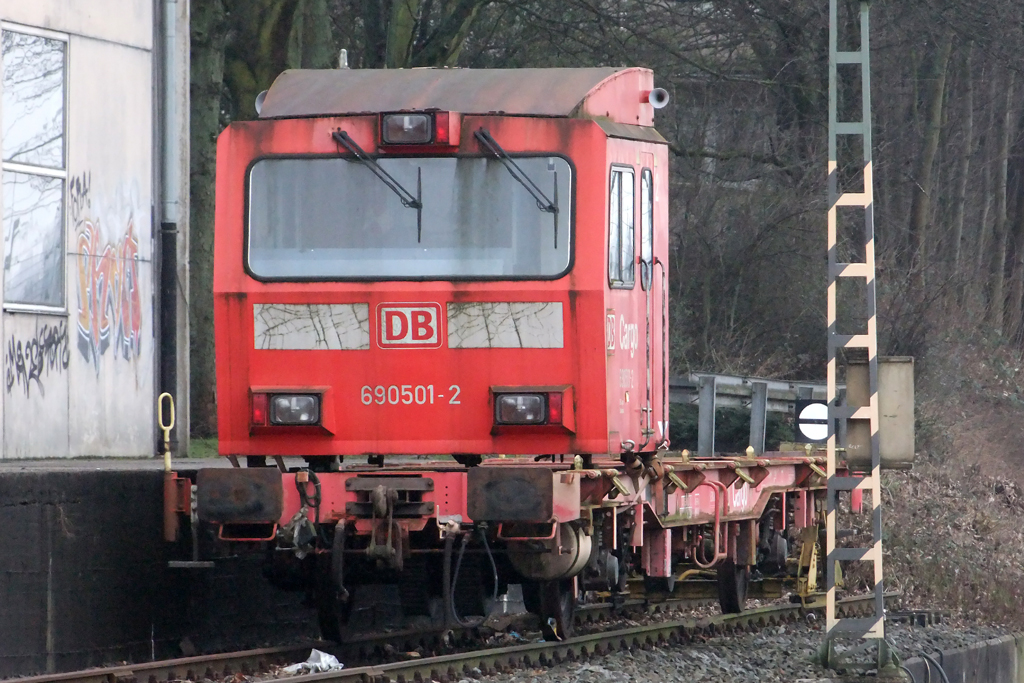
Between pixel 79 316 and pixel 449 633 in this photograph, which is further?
pixel 79 316

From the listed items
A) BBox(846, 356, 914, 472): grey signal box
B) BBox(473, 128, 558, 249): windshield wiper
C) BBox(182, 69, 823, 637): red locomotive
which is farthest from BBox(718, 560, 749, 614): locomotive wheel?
BBox(473, 128, 558, 249): windshield wiper

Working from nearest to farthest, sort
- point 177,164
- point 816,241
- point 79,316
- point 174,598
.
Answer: point 174,598 → point 79,316 → point 177,164 → point 816,241

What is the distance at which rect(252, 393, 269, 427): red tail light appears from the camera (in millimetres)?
8742

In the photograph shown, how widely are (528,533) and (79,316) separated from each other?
6.29m

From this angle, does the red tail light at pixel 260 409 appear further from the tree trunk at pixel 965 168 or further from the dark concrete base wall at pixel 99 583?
the tree trunk at pixel 965 168

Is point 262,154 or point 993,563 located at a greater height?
point 262,154

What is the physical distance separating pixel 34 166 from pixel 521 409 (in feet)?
20.1

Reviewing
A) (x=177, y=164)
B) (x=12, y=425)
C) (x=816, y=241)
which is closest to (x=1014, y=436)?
(x=816, y=241)

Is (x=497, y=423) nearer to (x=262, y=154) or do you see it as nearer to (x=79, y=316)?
(x=262, y=154)

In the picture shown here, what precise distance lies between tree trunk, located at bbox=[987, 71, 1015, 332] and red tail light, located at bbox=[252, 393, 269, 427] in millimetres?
23750

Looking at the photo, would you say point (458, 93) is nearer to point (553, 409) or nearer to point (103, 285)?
point (553, 409)

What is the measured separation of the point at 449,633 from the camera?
995 centimetres

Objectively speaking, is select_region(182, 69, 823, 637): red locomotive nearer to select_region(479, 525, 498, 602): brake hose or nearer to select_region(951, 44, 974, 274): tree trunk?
select_region(479, 525, 498, 602): brake hose

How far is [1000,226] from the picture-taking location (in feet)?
105
